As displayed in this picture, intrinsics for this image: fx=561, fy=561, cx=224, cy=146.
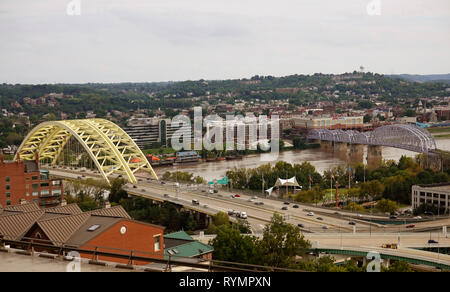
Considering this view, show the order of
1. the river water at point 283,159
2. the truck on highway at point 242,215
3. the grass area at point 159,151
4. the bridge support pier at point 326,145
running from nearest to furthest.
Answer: the truck on highway at point 242,215, the river water at point 283,159, the grass area at point 159,151, the bridge support pier at point 326,145

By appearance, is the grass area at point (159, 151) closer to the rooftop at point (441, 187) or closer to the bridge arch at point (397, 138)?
the bridge arch at point (397, 138)

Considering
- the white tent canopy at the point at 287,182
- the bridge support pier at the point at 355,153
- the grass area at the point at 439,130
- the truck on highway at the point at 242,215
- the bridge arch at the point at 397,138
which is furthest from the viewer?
the grass area at the point at 439,130

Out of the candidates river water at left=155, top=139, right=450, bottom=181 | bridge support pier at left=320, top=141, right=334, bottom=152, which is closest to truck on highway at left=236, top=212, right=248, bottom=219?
river water at left=155, top=139, right=450, bottom=181

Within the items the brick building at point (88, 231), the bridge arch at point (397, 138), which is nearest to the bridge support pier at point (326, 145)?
the bridge arch at point (397, 138)

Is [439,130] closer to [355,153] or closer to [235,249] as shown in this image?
[355,153]

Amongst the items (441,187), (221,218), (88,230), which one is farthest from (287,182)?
(88,230)

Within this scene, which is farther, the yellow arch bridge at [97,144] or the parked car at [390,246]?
the yellow arch bridge at [97,144]

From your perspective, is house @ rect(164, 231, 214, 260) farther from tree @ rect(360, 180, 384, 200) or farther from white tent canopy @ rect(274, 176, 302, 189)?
white tent canopy @ rect(274, 176, 302, 189)
